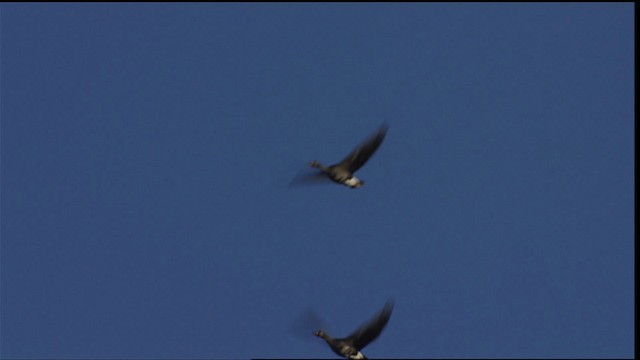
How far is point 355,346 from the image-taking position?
3725 cm

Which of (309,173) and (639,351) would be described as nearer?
(309,173)

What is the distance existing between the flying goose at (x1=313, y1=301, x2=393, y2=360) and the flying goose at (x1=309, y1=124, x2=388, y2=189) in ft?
14.4

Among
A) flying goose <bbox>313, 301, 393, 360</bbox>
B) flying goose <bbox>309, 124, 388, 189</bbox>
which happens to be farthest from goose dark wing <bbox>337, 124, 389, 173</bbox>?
flying goose <bbox>313, 301, 393, 360</bbox>

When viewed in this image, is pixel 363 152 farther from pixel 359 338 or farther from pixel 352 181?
pixel 359 338

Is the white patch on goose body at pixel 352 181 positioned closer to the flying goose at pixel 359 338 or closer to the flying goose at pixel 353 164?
the flying goose at pixel 353 164

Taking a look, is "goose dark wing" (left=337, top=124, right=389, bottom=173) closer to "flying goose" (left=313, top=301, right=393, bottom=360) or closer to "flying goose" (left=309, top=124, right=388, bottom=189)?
"flying goose" (left=309, top=124, right=388, bottom=189)

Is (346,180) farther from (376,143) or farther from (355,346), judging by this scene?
(355,346)

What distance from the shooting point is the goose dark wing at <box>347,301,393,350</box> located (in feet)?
118

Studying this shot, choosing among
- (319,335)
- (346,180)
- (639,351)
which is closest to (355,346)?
(319,335)

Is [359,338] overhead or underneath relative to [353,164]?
underneath

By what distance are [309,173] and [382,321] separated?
5440 mm

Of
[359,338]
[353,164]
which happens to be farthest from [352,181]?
[359,338]

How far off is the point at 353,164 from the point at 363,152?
0.86 m

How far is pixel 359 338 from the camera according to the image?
121 feet
